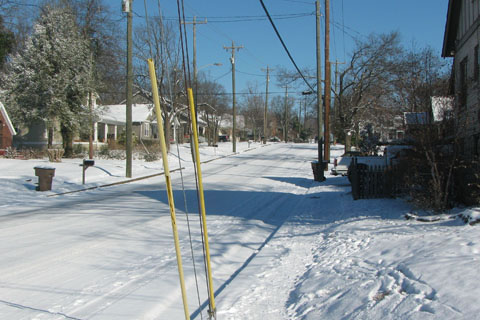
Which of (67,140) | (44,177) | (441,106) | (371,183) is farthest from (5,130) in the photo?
(441,106)

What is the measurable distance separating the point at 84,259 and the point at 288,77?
114 ft

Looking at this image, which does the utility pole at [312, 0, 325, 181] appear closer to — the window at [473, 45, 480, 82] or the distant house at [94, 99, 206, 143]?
the window at [473, 45, 480, 82]

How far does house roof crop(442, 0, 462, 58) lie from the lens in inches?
600

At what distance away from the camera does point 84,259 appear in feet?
23.6

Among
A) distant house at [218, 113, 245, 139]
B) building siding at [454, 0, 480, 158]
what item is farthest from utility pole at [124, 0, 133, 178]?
distant house at [218, 113, 245, 139]

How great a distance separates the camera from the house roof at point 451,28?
15234mm

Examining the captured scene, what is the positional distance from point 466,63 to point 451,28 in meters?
2.13

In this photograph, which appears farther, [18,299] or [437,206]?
[437,206]

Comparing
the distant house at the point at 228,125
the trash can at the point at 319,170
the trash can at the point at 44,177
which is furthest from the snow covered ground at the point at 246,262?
the distant house at the point at 228,125

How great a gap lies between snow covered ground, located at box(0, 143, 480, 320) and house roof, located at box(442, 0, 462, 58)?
7614mm

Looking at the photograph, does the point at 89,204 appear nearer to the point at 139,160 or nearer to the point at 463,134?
the point at 463,134

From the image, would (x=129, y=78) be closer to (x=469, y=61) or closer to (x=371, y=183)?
(x=371, y=183)

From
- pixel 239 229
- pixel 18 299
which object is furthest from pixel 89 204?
pixel 18 299

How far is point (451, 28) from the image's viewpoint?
15969 millimetres
